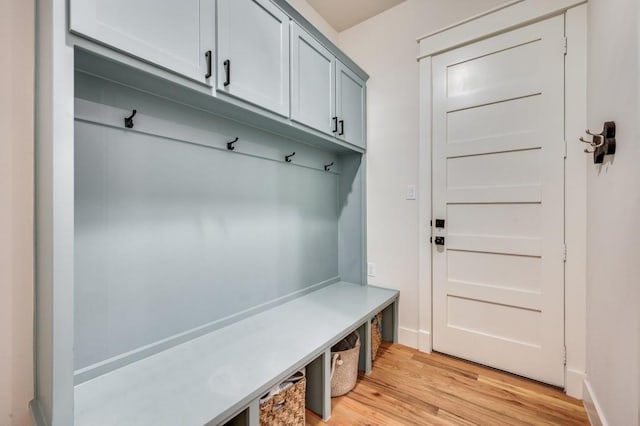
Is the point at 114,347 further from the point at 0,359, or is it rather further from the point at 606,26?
the point at 606,26

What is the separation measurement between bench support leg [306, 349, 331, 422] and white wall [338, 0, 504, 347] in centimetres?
103

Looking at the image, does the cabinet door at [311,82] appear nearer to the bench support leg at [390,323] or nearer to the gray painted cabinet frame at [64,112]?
the gray painted cabinet frame at [64,112]

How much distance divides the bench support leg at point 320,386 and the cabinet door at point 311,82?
142cm

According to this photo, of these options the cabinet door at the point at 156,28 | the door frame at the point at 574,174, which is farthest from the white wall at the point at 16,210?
the door frame at the point at 574,174

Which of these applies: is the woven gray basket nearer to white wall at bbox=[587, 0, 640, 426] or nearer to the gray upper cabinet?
white wall at bbox=[587, 0, 640, 426]

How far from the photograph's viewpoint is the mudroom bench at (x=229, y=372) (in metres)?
0.97

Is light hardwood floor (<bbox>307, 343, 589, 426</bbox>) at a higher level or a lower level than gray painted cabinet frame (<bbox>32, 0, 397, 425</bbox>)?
lower

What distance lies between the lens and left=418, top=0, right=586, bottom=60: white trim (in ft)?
5.65

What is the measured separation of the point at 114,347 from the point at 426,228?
6.67 feet

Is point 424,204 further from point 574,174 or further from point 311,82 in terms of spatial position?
point 311,82

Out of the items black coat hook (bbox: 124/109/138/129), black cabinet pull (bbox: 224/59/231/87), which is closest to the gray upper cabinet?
black cabinet pull (bbox: 224/59/231/87)

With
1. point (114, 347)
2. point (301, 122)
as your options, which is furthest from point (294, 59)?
point (114, 347)

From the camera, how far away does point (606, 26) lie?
1.35 metres

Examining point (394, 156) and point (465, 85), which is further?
point (394, 156)
